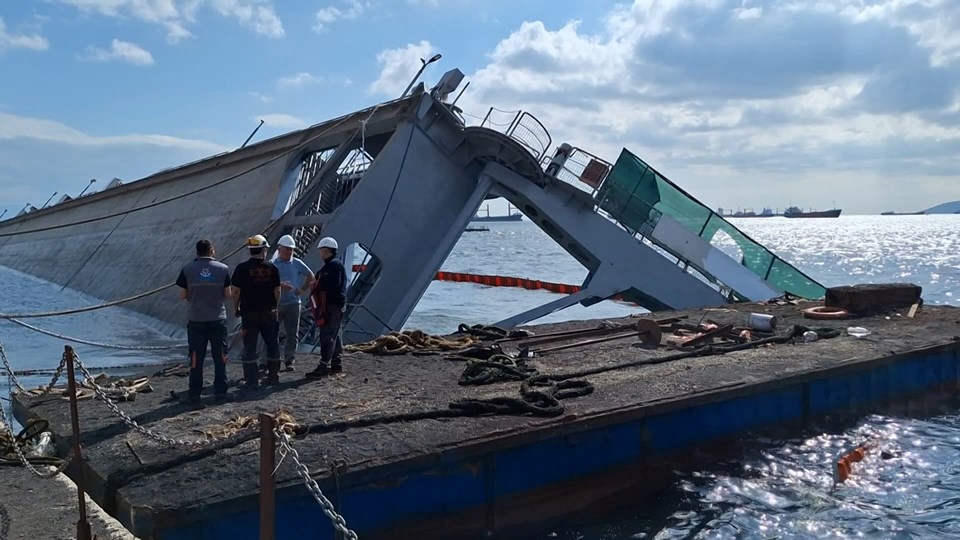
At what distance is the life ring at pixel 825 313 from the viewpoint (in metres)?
14.0

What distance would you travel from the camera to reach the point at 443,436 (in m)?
6.80

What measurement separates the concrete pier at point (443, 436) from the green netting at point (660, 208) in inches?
230

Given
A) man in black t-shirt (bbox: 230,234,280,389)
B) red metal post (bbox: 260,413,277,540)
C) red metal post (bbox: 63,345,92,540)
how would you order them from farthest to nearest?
man in black t-shirt (bbox: 230,234,280,389), red metal post (bbox: 63,345,92,540), red metal post (bbox: 260,413,277,540)

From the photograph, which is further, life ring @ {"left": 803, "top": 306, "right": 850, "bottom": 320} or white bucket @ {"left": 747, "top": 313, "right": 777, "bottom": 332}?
life ring @ {"left": 803, "top": 306, "right": 850, "bottom": 320}

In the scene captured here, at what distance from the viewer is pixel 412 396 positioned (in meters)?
8.24

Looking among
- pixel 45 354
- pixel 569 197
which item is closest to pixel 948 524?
pixel 569 197

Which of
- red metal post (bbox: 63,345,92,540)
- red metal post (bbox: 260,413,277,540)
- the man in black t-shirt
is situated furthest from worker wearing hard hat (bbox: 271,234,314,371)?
red metal post (bbox: 260,413,277,540)

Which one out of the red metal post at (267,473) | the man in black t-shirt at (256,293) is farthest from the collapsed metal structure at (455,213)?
the red metal post at (267,473)

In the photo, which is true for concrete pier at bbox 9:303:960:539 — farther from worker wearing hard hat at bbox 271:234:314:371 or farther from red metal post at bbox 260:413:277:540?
red metal post at bbox 260:413:277:540

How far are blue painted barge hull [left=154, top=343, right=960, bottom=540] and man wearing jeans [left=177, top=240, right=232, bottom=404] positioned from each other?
2768 millimetres

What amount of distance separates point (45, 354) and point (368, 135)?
10.4m

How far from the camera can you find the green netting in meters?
16.5

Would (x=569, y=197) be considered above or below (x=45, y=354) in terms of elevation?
above

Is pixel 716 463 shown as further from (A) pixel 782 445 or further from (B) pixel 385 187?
(B) pixel 385 187
